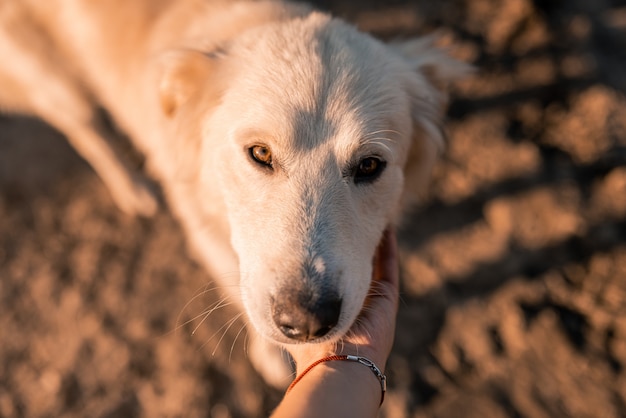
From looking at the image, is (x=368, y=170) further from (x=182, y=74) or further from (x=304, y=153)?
(x=182, y=74)

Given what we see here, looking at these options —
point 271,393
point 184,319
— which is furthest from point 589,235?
point 184,319

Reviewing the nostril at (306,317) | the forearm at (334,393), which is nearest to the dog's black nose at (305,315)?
the nostril at (306,317)

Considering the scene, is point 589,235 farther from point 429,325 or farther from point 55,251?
point 55,251

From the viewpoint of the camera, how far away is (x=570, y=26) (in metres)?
3.72

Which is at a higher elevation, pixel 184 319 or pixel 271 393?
pixel 184 319

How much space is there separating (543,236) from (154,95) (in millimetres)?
2642

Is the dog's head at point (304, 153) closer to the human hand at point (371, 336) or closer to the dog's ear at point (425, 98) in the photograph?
the dog's ear at point (425, 98)

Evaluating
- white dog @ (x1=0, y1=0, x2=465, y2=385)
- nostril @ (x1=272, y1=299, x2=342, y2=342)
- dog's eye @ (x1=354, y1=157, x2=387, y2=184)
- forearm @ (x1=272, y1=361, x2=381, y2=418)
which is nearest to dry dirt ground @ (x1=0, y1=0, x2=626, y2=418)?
white dog @ (x1=0, y1=0, x2=465, y2=385)

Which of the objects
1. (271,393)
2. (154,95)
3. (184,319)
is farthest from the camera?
(184,319)

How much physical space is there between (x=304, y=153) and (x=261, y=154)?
7.4 inches

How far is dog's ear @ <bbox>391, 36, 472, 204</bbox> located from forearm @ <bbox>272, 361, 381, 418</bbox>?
100cm

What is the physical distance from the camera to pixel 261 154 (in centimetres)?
178

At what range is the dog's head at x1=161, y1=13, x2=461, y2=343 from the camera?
1581 millimetres

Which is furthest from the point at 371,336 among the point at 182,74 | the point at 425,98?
the point at 182,74
